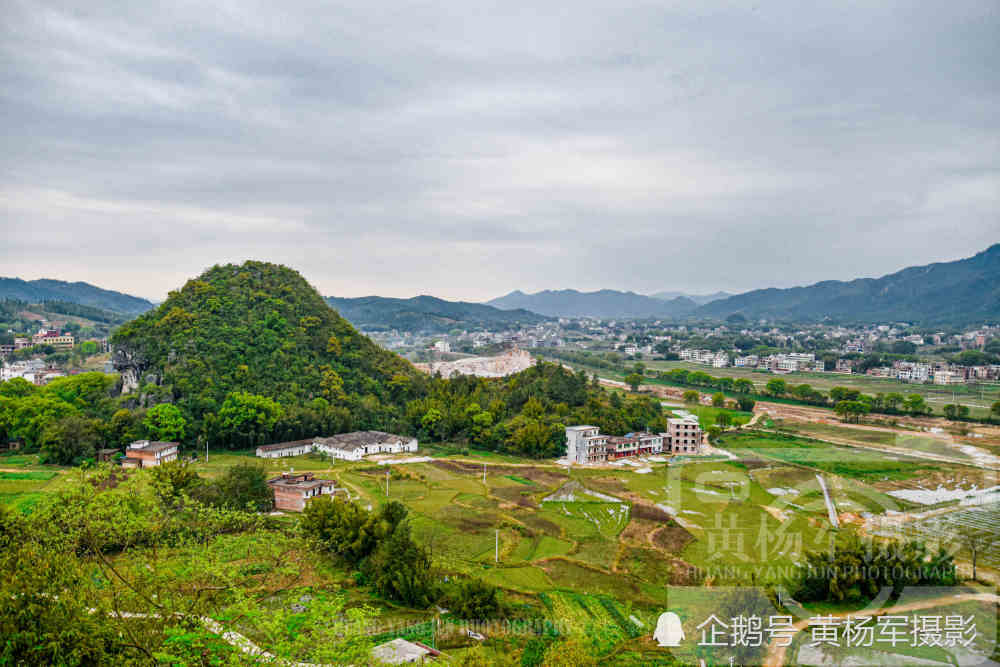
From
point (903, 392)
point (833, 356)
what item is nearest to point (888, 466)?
point (903, 392)

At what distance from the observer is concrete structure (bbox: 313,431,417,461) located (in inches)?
1323

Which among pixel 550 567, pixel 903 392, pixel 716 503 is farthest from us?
pixel 903 392

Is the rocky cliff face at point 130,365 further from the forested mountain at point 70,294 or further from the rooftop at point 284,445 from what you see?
the forested mountain at point 70,294

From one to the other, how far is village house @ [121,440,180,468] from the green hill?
5.01m

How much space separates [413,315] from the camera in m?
154

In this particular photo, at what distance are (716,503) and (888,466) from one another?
12.6 m

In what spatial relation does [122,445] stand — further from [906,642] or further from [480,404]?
[906,642]

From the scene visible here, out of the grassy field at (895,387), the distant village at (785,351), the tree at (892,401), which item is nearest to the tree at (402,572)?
the distant village at (785,351)

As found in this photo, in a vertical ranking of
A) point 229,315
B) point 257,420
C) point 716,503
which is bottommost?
point 716,503

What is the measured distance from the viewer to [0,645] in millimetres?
7832

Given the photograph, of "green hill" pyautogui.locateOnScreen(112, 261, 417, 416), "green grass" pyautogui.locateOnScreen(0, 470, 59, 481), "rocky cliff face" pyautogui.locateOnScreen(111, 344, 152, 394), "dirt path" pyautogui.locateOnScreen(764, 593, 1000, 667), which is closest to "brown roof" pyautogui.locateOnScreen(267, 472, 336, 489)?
"green grass" pyautogui.locateOnScreen(0, 470, 59, 481)

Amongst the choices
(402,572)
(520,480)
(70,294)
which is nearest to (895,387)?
(520,480)

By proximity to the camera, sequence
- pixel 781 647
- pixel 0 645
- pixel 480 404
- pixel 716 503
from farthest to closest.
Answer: pixel 480 404
pixel 716 503
pixel 781 647
pixel 0 645

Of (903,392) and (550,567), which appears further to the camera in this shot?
(903,392)
